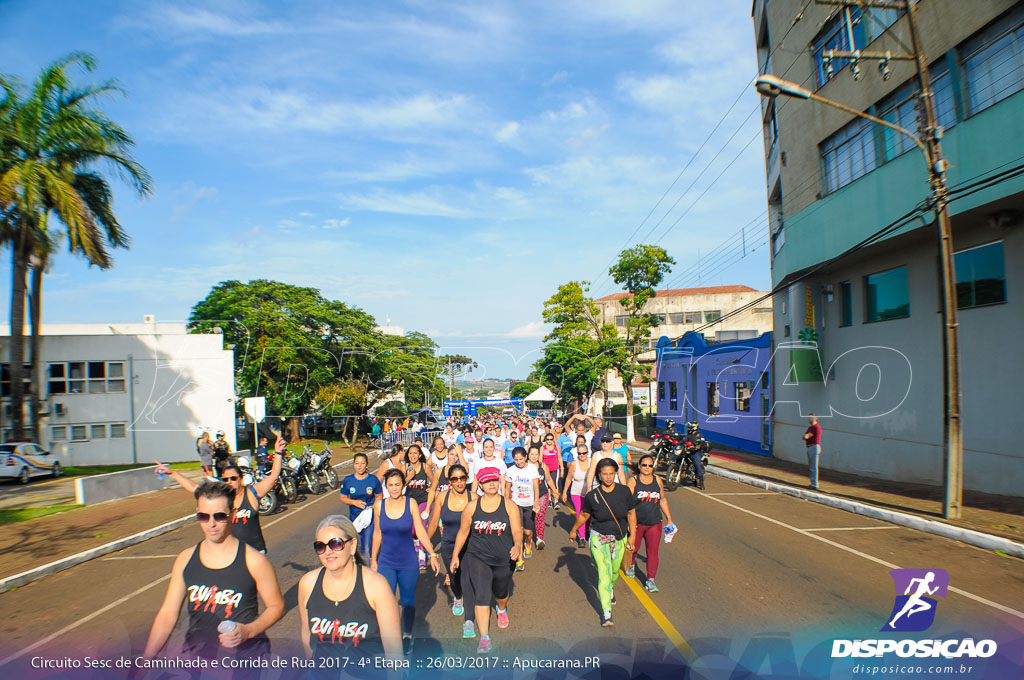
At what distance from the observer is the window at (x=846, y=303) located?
1878 centimetres

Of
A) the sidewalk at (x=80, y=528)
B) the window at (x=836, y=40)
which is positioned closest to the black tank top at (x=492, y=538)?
the sidewalk at (x=80, y=528)

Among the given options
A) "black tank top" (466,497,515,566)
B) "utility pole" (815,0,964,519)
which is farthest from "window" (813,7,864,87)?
"black tank top" (466,497,515,566)

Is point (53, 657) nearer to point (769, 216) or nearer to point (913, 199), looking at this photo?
point (913, 199)

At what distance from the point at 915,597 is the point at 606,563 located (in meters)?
3.65

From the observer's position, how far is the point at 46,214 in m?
22.7

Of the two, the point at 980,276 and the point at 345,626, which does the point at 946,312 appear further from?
the point at 345,626

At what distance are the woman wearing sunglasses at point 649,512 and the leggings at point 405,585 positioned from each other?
269 cm

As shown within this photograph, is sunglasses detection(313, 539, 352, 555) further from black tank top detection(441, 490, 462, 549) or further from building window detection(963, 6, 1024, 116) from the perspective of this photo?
building window detection(963, 6, 1024, 116)

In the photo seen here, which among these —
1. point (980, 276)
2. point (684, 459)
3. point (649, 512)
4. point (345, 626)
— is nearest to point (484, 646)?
point (345, 626)

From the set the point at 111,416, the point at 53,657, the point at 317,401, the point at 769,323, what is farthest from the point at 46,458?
the point at 769,323

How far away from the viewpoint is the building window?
12.1 metres

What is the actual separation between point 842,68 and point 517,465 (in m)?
16.1

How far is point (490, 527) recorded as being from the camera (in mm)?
5758

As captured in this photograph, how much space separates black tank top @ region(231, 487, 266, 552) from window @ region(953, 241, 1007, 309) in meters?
14.8
